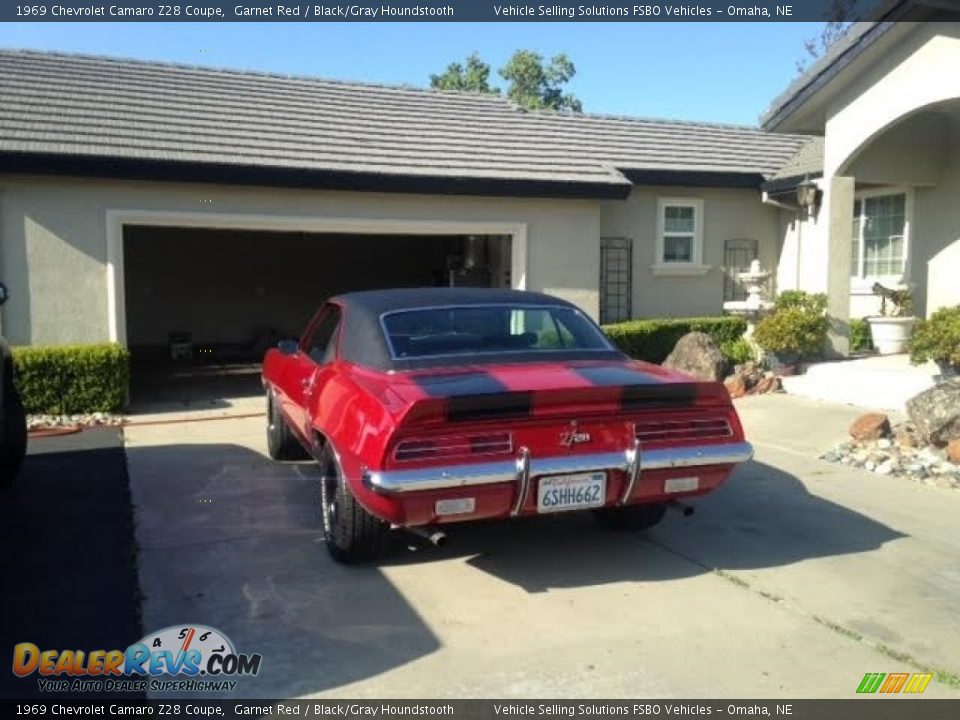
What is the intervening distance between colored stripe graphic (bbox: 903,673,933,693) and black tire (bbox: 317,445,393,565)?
8.44ft

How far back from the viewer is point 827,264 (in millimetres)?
11469

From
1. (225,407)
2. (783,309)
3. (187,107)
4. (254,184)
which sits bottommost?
(225,407)

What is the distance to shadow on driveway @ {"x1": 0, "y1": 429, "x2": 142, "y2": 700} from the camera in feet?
12.4

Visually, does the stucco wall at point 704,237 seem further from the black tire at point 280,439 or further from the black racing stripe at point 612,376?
the black racing stripe at point 612,376

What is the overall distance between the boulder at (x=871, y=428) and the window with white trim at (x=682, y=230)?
6.98m

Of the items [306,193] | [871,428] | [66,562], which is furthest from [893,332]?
[66,562]

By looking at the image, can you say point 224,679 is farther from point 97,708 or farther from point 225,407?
point 225,407

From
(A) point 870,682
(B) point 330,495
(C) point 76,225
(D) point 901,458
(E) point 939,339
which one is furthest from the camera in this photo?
(C) point 76,225

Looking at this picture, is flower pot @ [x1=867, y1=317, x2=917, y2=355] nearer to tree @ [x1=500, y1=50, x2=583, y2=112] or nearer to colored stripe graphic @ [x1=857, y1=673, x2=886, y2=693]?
colored stripe graphic @ [x1=857, y1=673, x2=886, y2=693]

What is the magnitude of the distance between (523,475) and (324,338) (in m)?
2.54

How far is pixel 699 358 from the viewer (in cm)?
1142

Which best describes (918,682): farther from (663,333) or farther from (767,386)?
(663,333)

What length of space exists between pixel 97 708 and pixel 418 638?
4.34 feet

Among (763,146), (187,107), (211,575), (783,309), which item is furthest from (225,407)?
(763,146)
